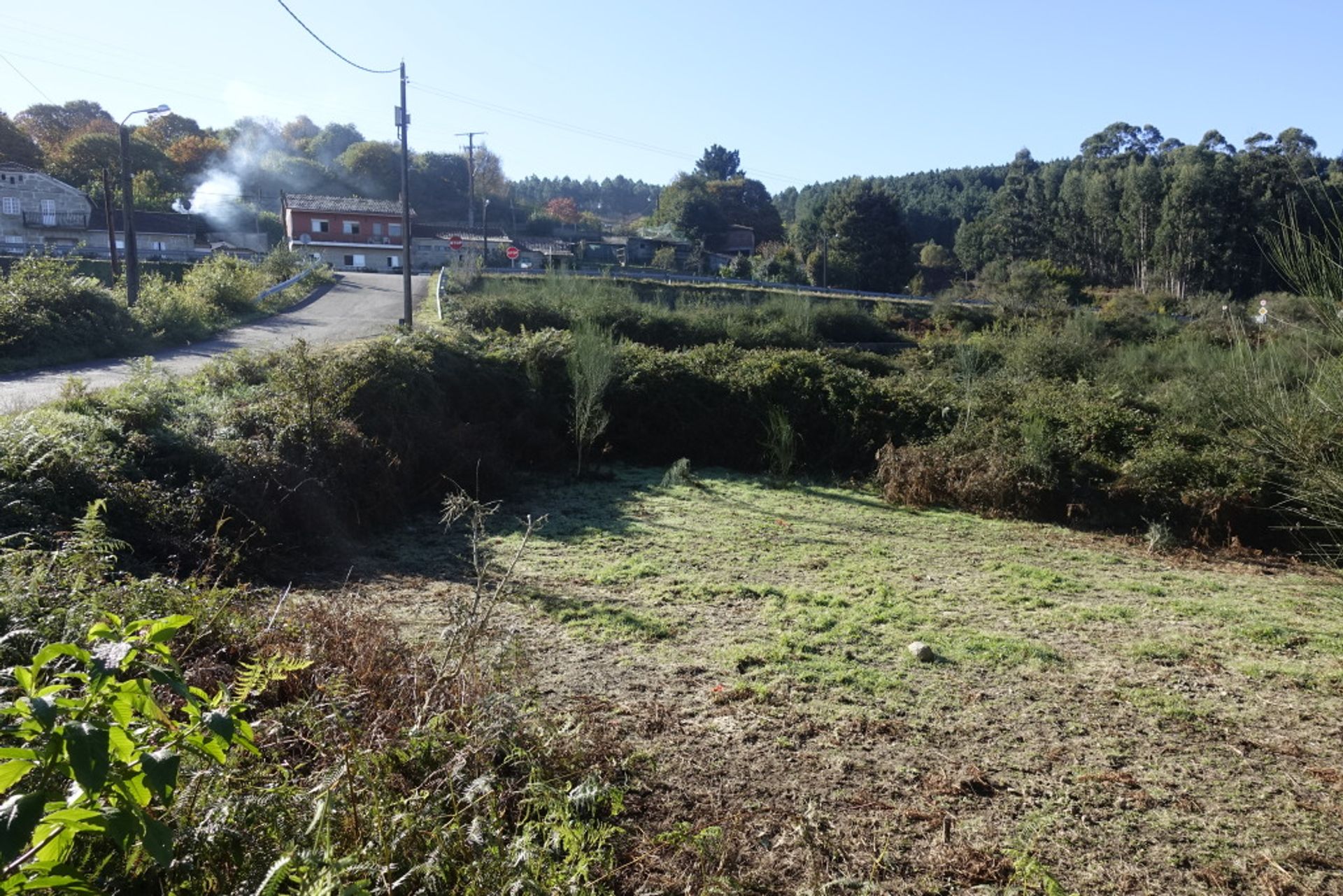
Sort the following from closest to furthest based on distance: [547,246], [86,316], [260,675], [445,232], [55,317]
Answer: [260,675] < [55,317] < [86,316] < [547,246] < [445,232]

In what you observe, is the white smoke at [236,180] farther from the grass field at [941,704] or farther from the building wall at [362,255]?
the grass field at [941,704]

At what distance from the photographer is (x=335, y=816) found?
2668 millimetres

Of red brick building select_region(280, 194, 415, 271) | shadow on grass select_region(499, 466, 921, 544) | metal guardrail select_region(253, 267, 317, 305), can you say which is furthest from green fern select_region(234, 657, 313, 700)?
red brick building select_region(280, 194, 415, 271)

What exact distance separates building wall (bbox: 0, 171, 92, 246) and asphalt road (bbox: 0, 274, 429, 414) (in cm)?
2598

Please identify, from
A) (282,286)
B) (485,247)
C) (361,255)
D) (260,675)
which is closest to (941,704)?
(260,675)

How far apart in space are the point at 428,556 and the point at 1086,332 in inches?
733

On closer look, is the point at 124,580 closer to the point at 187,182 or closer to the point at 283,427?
the point at 283,427

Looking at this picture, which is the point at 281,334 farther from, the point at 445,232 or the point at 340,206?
the point at 445,232

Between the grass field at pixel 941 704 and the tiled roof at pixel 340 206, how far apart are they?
53.6 metres

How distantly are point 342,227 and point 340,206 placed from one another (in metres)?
1.31

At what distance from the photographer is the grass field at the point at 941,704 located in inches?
132

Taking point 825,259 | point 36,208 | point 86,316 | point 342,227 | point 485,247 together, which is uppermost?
point 342,227

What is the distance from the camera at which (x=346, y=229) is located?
56.9 m

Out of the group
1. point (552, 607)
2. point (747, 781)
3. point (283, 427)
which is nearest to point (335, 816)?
point (747, 781)
